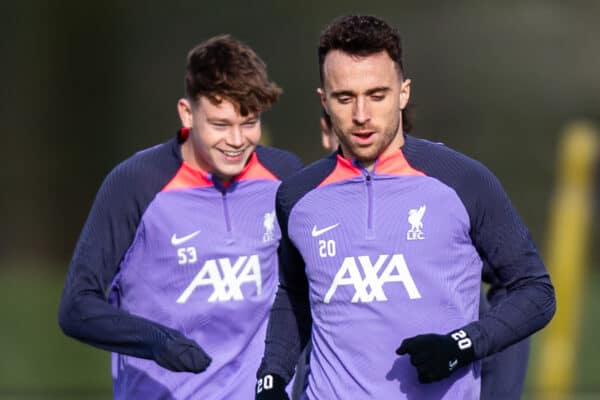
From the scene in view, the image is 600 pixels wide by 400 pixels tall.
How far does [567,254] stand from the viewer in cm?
1012

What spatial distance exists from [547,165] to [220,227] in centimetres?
873

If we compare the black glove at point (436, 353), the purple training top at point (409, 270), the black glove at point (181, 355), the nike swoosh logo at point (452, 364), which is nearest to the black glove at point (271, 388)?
the purple training top at point (409, 270)

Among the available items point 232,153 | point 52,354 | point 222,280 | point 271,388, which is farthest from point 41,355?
point 271,388

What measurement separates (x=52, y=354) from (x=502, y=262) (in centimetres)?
738

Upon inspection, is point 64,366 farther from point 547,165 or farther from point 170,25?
point 547,165

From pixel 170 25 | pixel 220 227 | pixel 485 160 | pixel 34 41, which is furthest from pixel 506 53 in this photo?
pixel 220 227

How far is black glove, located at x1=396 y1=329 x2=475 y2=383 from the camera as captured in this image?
10.9 ft

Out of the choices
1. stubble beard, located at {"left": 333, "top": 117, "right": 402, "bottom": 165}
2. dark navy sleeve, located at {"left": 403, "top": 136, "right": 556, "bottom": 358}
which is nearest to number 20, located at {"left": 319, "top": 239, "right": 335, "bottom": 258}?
stubble beard, located at {"left": 333, "top": 117, "right": 402, "bottom": 165}

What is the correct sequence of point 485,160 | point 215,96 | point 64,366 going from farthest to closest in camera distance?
point 485,160, point 64,366, point 215,96

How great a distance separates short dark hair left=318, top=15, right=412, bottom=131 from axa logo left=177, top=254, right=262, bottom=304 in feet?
3.04

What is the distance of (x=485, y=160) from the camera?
40.5 ft

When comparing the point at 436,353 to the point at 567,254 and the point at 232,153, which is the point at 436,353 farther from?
the point at 567,254

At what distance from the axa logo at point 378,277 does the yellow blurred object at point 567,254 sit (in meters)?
6.01

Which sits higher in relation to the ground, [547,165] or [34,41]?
[34,41]
